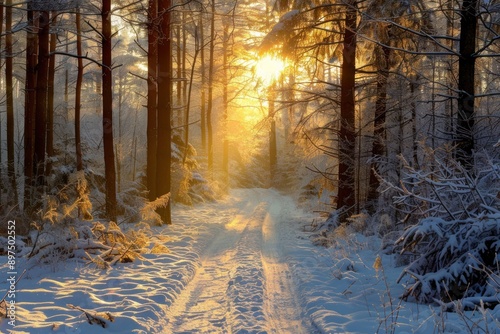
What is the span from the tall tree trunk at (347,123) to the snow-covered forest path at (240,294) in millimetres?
2497

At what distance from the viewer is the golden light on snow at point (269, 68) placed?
12.8 m

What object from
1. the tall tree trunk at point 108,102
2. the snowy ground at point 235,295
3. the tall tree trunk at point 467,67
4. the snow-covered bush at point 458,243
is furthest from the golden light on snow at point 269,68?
the snow-covered bush at point 458,243

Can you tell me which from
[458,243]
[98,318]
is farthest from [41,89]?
[458,243]

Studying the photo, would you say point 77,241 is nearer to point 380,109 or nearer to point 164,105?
point 164,105

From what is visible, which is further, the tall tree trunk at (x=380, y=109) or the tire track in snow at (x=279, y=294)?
the tall tree trunk at (x=380, y=109)

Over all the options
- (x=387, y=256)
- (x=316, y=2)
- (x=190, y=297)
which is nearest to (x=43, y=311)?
(x=190, y=297)

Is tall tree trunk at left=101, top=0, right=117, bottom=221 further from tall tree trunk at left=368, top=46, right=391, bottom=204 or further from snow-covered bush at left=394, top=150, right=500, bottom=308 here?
snow-covered bush at left=394, top=150, right=500, bottom=308

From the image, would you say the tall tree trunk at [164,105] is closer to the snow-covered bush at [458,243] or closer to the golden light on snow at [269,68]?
the golden light on snow at [269,68]

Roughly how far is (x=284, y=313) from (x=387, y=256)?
3696 mm

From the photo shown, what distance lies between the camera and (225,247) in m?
10.4

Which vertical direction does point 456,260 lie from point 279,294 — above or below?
above

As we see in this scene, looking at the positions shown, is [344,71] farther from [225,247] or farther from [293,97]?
[225,247]

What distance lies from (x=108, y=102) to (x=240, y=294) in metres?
7.57

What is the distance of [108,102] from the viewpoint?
37.6ft
